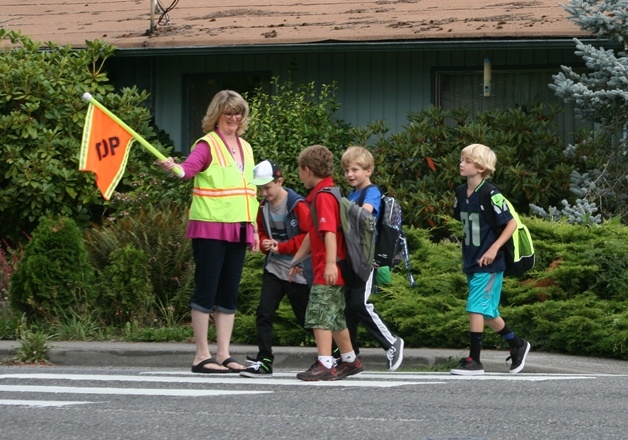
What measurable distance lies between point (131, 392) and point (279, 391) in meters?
0.90

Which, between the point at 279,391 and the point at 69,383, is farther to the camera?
the point at 69,383

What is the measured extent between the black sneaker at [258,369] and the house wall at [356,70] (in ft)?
22.9

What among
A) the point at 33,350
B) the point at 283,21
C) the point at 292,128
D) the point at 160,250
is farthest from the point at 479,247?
the point at 283,21

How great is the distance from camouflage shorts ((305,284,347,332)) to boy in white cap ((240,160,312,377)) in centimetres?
56

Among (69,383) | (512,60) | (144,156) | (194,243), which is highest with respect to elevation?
(512,60)

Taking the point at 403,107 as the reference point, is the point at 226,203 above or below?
below

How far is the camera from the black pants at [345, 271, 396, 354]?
10023 millimetres

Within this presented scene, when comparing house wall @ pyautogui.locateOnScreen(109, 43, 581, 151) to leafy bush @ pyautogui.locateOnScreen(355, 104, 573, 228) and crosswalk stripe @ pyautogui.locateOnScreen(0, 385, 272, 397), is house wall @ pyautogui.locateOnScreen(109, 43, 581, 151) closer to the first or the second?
leafy bush @ pyautogui.locateOnScreen(355, 104, 573, 228)

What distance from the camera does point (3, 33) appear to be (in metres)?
16.8

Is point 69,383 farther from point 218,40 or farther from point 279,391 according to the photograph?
point 218,40

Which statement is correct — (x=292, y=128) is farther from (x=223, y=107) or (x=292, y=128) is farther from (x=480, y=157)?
(x=223, y=107)

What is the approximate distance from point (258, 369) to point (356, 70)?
8.29 metres

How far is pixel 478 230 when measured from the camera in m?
10.0

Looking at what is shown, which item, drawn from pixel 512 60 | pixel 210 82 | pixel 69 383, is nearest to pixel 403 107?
pixel 512 60
